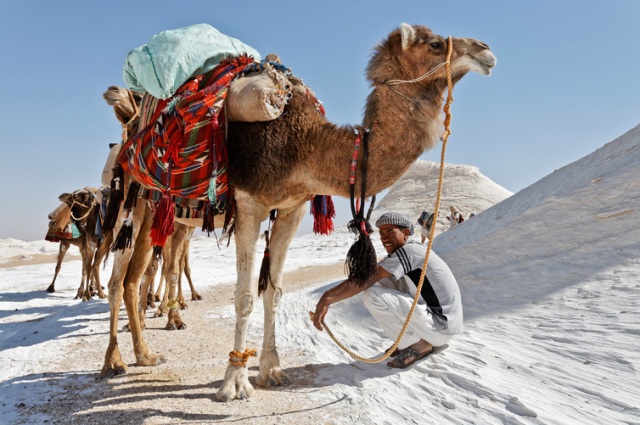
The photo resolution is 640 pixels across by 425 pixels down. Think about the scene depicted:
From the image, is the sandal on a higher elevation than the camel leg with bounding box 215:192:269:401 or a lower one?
lower

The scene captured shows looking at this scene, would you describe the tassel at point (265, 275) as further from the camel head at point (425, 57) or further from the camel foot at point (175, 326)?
the camel foot at point (175, 326)

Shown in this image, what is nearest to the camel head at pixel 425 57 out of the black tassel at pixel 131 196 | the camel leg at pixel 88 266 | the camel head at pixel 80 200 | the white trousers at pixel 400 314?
the white trousers at pixel 400 314

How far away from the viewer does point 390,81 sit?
353 cm

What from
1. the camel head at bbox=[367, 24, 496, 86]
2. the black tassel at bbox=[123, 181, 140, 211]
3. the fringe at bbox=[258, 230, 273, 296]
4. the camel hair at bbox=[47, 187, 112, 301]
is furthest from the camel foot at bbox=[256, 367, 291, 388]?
the camel hair at bbox=[47, 187, 112, 301]

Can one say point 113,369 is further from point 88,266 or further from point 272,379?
point 88,266

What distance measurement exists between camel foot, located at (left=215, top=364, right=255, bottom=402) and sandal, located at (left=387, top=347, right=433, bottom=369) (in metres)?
1.23

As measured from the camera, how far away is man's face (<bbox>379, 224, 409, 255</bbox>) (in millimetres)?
4277

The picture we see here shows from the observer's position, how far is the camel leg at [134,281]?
4.93 metres

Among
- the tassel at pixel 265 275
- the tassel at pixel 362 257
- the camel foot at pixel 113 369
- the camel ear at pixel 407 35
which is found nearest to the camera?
the camel ear at pixel 407 35

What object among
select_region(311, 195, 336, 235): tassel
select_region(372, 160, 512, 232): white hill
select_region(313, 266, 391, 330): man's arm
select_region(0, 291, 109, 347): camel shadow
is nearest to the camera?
select_region(313, 266, 391, 330): man's arm

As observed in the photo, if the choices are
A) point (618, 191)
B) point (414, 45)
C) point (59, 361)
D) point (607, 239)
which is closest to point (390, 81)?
point (414, 45)

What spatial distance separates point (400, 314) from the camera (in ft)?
13.5

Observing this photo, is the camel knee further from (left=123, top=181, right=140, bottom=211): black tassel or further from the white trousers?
(left=123, top=181, right=140, bottom=211): black tassel

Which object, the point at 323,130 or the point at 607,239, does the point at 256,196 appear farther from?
the point at 607,239
